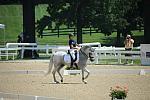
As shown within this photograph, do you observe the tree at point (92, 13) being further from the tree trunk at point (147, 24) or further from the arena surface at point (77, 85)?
the arena surface at point (77, 85)

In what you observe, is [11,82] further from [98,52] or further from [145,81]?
[98,52]

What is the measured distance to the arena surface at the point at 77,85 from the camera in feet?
60.4

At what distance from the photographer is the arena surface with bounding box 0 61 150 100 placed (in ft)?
60.4

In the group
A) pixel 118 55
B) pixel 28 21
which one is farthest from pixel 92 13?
pixel 118 55

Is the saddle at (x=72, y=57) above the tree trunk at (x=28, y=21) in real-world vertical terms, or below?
below

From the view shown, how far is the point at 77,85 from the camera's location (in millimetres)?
22328

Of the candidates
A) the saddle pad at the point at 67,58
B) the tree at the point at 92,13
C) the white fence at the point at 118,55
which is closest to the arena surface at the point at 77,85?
the saddle pad at the point at 67,58

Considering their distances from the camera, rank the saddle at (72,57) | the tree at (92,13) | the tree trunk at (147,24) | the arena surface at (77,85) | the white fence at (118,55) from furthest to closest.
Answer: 1. the tree at (92,13)
2. the tree trunk at (147,24)
3. the white fence at (118,55)
4. the saddle at (72,57)
5. the arena surface at (77,85)

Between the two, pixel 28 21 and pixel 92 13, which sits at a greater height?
pixel 92 13

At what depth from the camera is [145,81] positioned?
78.3 feet

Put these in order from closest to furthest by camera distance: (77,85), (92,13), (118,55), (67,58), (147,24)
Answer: (77,85) < (67,58) < (118,55) < (147,24) < (92,13)

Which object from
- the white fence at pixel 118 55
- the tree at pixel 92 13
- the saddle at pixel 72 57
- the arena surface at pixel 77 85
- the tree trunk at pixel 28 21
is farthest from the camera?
the tree at pixel 92 13

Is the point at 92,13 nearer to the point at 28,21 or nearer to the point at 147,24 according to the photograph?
the point at 28,21

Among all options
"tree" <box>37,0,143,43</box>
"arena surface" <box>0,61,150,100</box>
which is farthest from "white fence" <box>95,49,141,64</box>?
"tree" <box>37,0,143,43</box>
